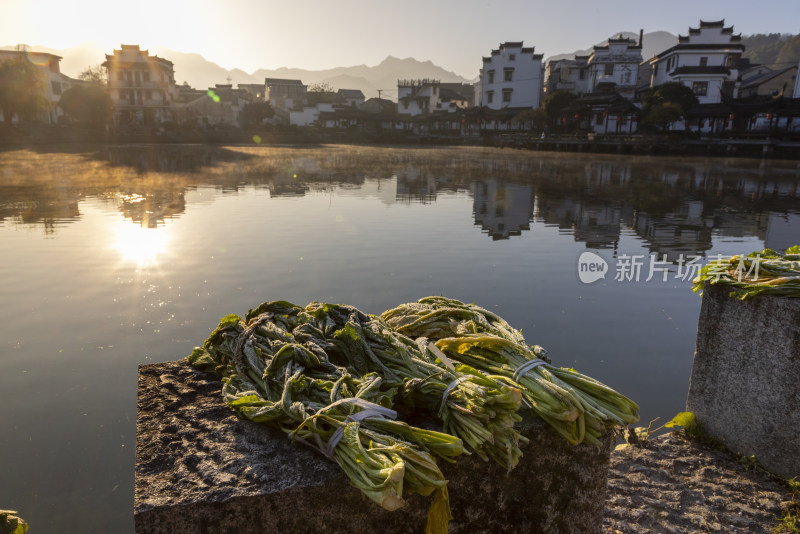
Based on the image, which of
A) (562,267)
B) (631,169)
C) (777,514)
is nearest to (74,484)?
(777,514)

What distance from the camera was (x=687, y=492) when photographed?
425 centimetres

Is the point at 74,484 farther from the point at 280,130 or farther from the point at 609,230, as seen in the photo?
the point at 280,130

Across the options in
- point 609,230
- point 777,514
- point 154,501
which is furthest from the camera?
point 609,230

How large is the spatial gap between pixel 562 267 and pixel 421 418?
25.5ft

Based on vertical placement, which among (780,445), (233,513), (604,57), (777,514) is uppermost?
(604,57)

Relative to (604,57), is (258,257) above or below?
below

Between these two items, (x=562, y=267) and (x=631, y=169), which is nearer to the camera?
(x=562, y=267)

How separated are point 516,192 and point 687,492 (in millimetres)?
18059

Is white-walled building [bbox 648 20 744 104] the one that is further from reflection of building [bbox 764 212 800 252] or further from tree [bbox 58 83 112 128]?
tree [bbox 58 83 112 128]

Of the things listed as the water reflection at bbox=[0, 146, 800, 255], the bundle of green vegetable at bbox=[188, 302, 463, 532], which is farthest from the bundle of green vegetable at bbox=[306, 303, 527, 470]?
the water reflection at bbox=[0, 146, 800, 255]

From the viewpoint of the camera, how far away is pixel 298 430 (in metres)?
2.68

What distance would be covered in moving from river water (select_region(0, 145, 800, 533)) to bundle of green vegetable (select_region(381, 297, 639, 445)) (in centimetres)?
269

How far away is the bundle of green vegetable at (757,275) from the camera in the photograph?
4125mm

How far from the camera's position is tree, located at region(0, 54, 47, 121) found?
61.8 m
